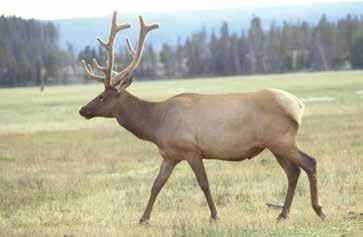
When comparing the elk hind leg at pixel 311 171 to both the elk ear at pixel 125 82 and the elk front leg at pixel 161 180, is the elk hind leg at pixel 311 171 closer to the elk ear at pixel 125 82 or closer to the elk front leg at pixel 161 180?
the elk front leg at pixel 161 180

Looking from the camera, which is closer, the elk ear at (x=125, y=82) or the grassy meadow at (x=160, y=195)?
the grassy meadow at (x=160, y=195)

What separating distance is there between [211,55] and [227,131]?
143665 millimetres

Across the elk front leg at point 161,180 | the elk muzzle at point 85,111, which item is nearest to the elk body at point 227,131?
the elk front leg at point 161,180

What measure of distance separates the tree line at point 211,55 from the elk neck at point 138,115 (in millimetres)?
113812

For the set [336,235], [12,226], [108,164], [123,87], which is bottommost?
[108,164]

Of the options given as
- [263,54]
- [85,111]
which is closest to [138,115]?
[85,111]

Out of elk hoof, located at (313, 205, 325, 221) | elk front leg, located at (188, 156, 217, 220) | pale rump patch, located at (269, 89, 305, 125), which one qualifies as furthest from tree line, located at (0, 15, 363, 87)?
elk hoof, located at (313, 205, 325, 221)

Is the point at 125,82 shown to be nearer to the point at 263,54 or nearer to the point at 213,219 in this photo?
the point at 213,219

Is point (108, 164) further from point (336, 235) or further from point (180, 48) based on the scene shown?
point (180, 48)

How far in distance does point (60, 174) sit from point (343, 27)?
5259 inches

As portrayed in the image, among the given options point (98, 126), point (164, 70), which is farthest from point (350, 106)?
point (164, 70)

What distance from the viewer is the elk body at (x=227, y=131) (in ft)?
38.1

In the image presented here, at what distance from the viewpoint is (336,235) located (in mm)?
9695

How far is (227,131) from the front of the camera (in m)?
11.8
